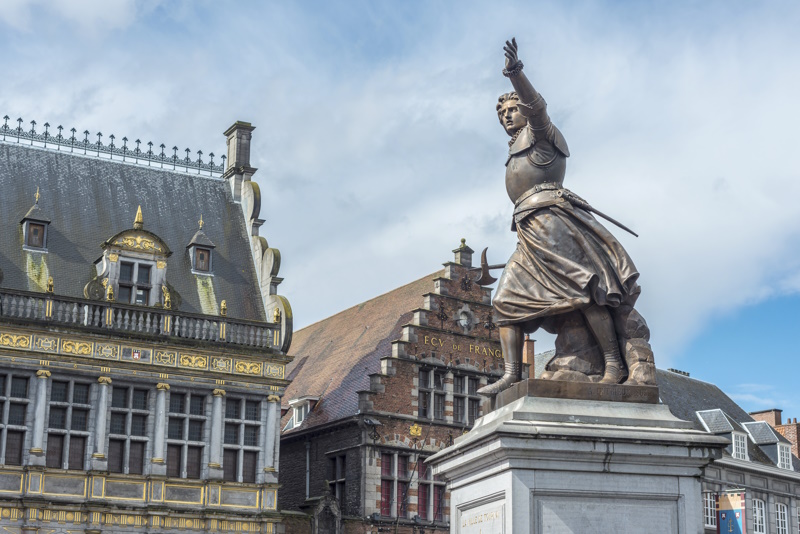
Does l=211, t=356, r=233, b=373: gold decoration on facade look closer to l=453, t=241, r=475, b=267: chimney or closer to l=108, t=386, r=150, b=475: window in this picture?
l=108, t=386, r=150, b=475: window

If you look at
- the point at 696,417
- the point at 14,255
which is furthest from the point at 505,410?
the point at 696,417

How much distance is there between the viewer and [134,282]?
31.7m

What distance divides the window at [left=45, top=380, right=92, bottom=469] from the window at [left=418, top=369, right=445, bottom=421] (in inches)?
378

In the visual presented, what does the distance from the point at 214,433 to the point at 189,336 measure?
8.14 ft

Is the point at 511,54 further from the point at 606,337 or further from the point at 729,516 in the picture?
the point at 729,516

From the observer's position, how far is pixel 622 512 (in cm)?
920

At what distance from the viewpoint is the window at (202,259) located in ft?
111

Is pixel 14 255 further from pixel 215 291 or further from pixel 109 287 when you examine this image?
pixel 215 291

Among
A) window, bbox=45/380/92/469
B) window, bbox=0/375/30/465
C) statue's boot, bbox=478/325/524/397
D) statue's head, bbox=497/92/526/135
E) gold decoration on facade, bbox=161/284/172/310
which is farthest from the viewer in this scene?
gold decoration on facade, bbox=161/284/172/310

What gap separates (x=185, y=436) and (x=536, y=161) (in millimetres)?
21875

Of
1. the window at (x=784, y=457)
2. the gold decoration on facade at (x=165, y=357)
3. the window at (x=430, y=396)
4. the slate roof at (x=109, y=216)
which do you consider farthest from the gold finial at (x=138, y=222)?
the window at (x=784, y=457)

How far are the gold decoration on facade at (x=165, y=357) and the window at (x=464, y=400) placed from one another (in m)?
8.55

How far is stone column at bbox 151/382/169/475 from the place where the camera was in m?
30.2

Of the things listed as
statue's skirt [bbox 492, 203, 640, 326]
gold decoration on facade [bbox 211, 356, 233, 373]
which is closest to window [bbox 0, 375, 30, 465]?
gold decoration on facade [bbox 211, 356, 233, 373]
